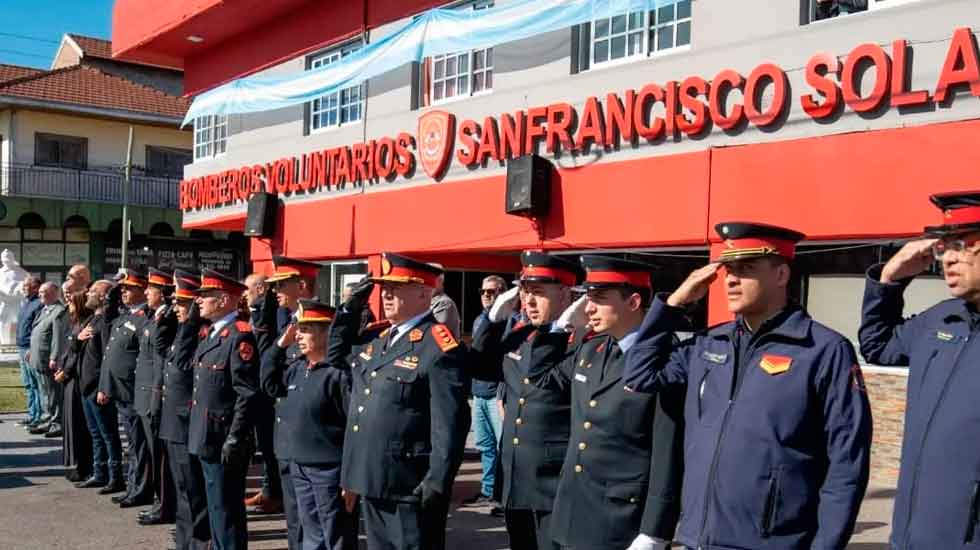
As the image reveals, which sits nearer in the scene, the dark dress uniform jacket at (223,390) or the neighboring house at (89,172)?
the dark dress uniform jacket at (223,390)

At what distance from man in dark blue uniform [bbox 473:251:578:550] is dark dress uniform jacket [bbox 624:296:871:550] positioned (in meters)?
1.21

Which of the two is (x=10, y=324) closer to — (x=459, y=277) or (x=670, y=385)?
(x=459, y=277)

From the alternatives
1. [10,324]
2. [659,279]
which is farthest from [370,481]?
[10,324]

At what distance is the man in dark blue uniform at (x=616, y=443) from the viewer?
3.70 metres

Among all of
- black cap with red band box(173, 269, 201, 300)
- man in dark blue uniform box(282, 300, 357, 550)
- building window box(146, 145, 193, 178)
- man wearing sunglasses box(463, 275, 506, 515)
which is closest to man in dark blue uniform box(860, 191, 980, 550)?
man in dark blue uniform box(282, 300, 357, 550)

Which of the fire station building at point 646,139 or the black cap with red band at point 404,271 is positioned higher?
the fire station building at point 646,139

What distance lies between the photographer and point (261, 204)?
1659 centimetres

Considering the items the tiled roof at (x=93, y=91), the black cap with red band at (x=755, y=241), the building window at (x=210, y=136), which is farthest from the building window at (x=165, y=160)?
the black cap with red band at (x=755, y=241)

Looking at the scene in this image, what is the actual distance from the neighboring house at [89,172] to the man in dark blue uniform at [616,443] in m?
28.0

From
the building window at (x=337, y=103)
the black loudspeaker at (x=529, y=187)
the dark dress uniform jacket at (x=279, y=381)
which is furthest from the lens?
the building window at (x=337, y=103)

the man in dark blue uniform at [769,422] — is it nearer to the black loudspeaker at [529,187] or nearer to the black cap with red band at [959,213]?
the black cap with red band at [959,213]

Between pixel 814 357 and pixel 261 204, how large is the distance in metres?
14.5

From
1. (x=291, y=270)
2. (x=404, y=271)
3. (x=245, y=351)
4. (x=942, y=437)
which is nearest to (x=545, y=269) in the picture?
(x=404, y=271)

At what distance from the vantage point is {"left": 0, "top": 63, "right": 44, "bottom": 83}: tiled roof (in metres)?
32.2
